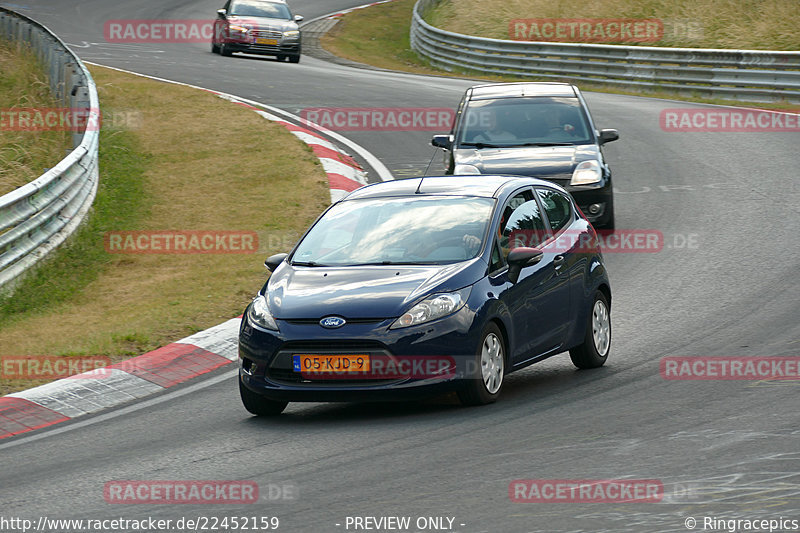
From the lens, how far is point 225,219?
1614 centimetres

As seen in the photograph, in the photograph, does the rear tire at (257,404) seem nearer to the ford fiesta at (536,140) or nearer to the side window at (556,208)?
the side window at (556,208)

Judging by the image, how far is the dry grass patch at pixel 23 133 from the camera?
17.5m

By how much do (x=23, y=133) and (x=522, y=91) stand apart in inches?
323

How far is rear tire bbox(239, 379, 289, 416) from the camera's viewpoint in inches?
342

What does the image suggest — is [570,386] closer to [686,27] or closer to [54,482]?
[54,482]

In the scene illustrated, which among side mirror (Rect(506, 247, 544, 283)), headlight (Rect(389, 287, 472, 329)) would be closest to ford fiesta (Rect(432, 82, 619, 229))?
side mirror (Rect(506, 247, 544, 283))

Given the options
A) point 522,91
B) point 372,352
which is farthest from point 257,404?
point 522,91

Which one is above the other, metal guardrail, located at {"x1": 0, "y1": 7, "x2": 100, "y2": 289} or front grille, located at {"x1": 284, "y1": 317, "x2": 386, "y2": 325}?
front grille, located at {"x1": 284, "y1": 317, "x2": 386, "y2": 325}

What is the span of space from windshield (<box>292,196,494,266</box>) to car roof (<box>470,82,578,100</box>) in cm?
703

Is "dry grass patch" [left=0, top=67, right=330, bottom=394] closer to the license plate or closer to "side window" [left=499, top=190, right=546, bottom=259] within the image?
the license plate

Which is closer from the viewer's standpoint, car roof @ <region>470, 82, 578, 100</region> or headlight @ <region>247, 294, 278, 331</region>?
headlight @ <region>247, 294, 278, 331</region>

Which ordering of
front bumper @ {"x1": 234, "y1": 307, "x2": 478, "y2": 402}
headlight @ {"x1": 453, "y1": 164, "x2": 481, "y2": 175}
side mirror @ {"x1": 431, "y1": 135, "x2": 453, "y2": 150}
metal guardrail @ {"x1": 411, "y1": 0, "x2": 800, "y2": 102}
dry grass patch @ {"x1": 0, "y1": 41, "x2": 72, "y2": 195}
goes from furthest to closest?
metal guardrail @ {"x1": 411, "y1": 0, "x2": 800, "y2": 102} < dry grass patch @ {"x1": 0, "y1": 41, "x2": 72, "y2": 195} < side mirror @ {"x1": 431, "y1": 135, "x2": 453, "y2": 150} < headlight @ {"x1": 453, "y1": 164, "x2": 481, "y2": 175} < front bumper @ {"x1": 234, "y1": 307, "x2": 478, "y2": 402}

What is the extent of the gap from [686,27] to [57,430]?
29.3 metres

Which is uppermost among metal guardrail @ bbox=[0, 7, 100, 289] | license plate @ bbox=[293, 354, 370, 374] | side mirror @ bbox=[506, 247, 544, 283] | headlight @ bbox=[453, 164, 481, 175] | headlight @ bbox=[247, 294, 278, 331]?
side mirror @ bbox=[506, 247, 544, 283]
